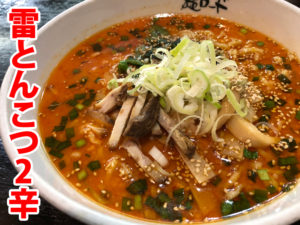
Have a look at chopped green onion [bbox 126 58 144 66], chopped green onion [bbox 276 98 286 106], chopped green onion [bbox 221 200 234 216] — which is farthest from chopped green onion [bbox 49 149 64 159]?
chopped green onion [bbox 276 98 286 106]

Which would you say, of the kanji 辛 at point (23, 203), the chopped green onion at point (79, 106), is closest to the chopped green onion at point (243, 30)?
the chopped green onion at point (79, 106)

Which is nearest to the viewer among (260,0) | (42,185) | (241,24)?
(42,185)

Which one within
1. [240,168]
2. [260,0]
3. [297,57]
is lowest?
[240,168]

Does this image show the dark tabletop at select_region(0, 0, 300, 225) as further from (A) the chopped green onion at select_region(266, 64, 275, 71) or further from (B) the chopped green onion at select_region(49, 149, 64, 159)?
(A) the chopped green onion at select_region(266, 64, 275, 71)

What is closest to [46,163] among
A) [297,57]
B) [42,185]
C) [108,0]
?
[42,185]

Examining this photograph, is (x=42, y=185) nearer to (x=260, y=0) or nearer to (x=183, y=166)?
(x=183, y=166)

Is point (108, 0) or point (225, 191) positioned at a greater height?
point (108, 0)
